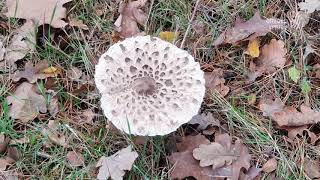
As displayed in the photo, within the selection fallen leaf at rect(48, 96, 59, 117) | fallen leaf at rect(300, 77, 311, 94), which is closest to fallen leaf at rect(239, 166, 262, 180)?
fallen leaf at rect(300, 77, 311, 94)

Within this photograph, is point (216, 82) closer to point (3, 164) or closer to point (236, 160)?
point (236, 160)

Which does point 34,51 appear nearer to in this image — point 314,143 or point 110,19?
point 110,19

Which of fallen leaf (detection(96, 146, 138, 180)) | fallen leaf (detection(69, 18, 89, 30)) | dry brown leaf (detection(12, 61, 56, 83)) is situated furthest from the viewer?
fallen leaf (detection(69, 18, 89, 30))

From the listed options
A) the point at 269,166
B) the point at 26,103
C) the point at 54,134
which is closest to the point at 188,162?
the point at 269,166

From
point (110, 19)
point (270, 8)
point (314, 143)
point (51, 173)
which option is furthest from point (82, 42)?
point (314, 143)

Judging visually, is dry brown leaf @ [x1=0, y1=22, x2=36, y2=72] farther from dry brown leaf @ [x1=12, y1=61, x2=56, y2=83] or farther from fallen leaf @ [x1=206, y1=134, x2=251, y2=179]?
fallen leaf @ [x1=206, y1=134, x2=251, y2=179]

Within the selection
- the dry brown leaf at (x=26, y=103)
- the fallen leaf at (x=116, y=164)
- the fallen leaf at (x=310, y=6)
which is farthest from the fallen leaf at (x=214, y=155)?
the fallen leaf at (x=310, y=6)

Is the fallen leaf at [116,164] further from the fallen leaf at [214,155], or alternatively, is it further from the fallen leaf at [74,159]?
the fallen leaf at [214,155]
